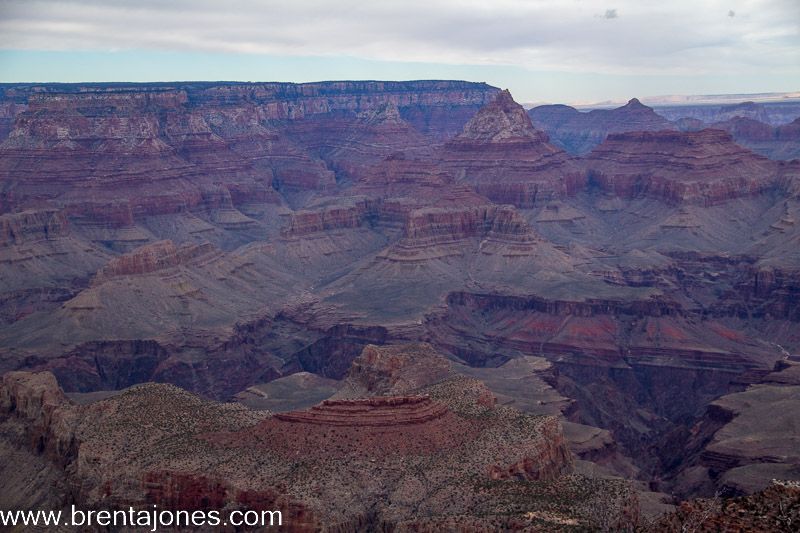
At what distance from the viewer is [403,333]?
4921 inches

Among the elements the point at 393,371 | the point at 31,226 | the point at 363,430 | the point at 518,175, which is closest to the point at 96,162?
the point at 31,226

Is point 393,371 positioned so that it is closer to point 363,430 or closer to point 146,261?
point 363,430

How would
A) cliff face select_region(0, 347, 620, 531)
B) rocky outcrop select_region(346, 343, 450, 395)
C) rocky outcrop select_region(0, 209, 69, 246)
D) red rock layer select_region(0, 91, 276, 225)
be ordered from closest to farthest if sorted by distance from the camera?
cliff face select_region(0, 347, 620, 531) → rocky outcrop select_region(346, 343, 450, 395) → rocky outcrop select_region(0, 209, 69, 246) → red rock layer select_region(0, 91, 276, 225)

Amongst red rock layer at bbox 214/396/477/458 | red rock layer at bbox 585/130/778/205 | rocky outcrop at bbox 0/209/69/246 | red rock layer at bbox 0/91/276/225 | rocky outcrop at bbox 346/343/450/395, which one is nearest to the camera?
red rock layer at bbox 214/396/477/458

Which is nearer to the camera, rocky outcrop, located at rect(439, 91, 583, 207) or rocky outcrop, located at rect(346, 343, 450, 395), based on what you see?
rocky outcrop, located at rect(346, 343, 450, 395)

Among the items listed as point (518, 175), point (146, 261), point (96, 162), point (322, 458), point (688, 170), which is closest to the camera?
point (322, 458)

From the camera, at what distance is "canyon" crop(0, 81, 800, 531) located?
60.1 metres

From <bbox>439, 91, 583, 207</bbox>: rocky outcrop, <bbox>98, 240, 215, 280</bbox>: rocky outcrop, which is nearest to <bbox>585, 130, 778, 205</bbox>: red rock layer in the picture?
<bbox>439, 91, 583, 207</bbox>: rocky outcrop

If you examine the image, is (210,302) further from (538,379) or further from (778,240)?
(778,240)

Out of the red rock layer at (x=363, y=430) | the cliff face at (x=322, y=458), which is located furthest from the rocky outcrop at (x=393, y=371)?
the red rock layer at (x=363, y=430)

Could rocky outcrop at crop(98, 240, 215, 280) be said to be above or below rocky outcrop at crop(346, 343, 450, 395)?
below

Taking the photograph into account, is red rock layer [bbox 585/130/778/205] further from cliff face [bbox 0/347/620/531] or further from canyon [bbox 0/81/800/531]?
cliff face [bbox 0/347/620/531]

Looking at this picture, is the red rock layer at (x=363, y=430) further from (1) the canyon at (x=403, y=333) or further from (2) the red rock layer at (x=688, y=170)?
(2) the red rock layer at (x=688, y=170)

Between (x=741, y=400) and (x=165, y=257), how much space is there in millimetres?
76246
